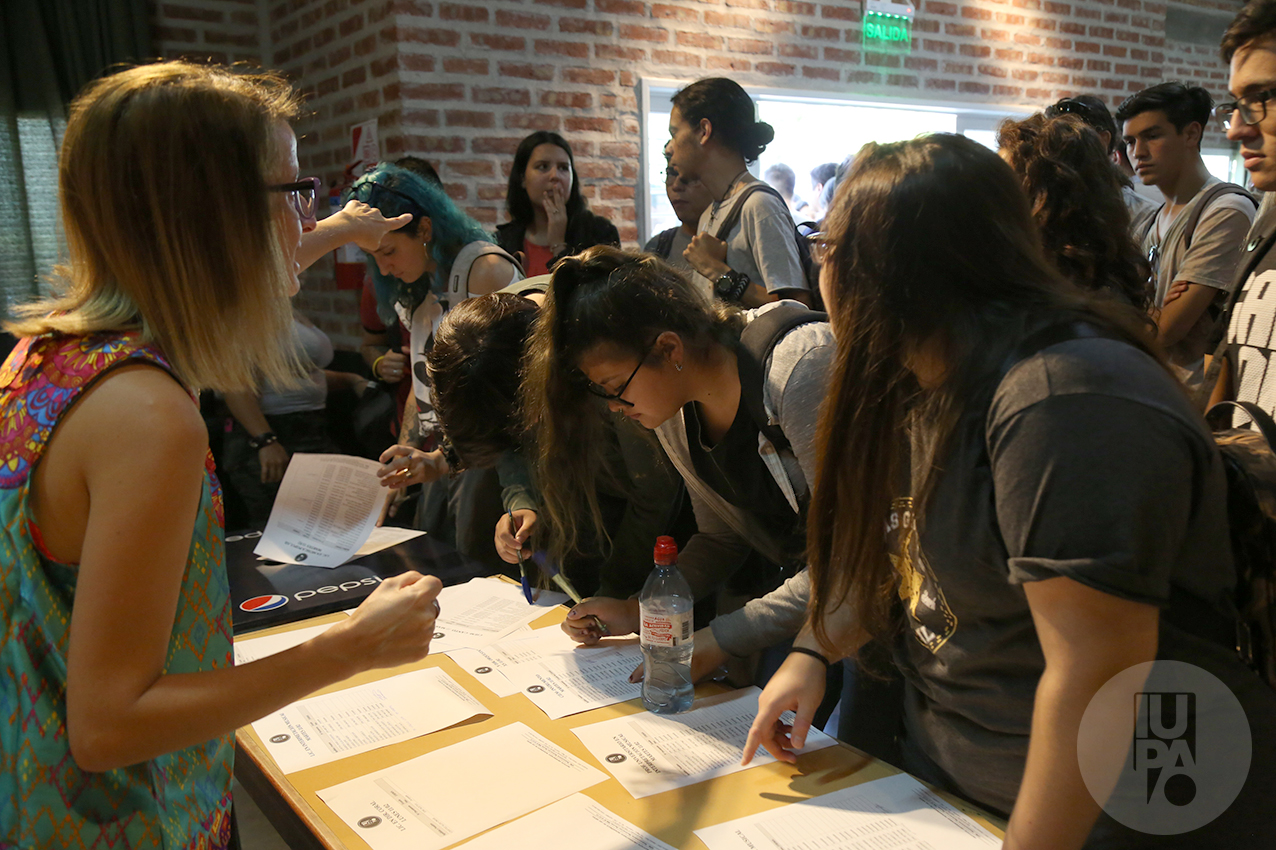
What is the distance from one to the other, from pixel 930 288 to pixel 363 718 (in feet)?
3.13

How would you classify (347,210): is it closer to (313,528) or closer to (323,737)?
(313,528)

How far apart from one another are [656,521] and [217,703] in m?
1.06

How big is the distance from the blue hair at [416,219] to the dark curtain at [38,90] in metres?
1.66

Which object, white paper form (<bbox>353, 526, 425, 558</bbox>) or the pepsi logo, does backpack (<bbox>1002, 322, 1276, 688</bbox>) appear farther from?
white paper form (<bbox>353, 526, 425, 558</bbox>)

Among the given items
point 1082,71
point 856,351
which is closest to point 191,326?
point 856,351

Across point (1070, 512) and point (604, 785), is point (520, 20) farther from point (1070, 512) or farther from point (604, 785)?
point (1070, 512)

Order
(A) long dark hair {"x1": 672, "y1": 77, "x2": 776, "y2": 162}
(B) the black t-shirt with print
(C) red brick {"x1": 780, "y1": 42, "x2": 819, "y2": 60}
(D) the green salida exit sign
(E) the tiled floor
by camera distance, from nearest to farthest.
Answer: (B) the black t-shirt with print → (E) the tiled floor → (A) long dark hair {"x1": 672, "y1": 77, "x2": 776, "y2": 162} → (C) red brick {"x1": 780, "y1": 42, "x2": 819, "y2": 60} → (D) the green salida exit sign

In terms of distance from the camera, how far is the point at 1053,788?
2.38 ft

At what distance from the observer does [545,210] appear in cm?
302

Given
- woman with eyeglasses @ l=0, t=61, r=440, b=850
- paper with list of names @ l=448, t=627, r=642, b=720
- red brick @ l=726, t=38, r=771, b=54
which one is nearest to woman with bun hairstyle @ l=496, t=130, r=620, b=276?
red brick @ l=726, t=38, r=771, b=54

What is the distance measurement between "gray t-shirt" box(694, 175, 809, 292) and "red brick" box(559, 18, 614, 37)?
1.18 metres

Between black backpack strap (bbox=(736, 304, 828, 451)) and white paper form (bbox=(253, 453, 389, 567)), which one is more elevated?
black backpack strap (bbox=(736, 304, 828, 451))

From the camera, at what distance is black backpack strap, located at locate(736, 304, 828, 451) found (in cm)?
132

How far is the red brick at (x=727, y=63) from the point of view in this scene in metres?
3.61
